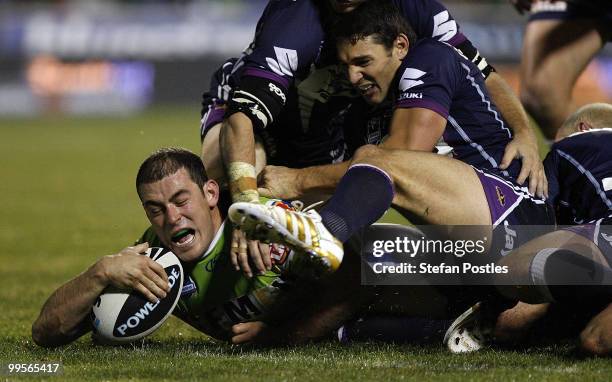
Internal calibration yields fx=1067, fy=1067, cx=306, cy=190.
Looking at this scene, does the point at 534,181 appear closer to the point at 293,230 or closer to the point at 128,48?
the point at 293,230

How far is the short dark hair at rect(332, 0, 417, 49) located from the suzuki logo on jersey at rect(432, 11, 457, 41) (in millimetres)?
412

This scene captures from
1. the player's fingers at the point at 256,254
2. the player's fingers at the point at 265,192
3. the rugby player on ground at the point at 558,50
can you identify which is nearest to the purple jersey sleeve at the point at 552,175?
the player's fingers at the point at 265,192

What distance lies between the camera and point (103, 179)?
14523 mm

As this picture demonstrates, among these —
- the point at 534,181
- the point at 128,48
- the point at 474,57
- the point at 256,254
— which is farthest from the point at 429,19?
the point at 128,48

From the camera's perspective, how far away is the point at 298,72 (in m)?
5.92

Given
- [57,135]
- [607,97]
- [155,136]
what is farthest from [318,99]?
[607,97]

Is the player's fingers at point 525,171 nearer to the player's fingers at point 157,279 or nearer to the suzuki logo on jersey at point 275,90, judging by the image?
the suzuki logo on jersey at point 275,90

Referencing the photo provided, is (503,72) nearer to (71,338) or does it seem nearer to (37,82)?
(37,82)

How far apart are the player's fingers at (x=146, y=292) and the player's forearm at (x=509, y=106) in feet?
7.21

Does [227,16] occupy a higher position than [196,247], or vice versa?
[196,247]

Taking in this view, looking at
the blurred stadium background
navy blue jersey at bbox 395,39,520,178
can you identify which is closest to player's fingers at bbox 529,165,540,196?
navy blue jersey at bbox 395,39,520,178

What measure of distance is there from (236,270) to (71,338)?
0.83m

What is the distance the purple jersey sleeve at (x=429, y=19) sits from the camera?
5.96 meters

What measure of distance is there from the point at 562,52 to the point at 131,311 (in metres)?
5.07
